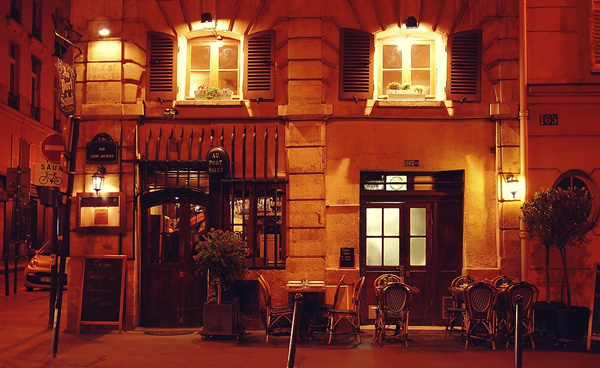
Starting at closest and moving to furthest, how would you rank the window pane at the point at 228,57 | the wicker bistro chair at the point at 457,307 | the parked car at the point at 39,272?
the wicker bistro chair at the point at 457,307, the window pane at the point at 228,57, the parked car at the point at 39,272

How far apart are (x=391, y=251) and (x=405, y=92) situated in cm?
309

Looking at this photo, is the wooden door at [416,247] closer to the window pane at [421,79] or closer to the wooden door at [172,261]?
the window pane at [421,79]

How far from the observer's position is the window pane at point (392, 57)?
12.9m

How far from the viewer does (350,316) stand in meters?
11.5

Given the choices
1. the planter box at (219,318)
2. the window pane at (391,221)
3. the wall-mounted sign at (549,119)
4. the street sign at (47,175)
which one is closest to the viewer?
the street sign at (47,175)

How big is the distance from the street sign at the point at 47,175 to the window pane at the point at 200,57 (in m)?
3.39

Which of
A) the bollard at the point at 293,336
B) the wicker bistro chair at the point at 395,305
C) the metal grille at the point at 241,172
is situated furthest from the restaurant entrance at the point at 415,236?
the bollard at the point at 293,336

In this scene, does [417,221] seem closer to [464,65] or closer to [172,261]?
[464,65]

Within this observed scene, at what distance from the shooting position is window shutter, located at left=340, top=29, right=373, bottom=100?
1261 centimetres

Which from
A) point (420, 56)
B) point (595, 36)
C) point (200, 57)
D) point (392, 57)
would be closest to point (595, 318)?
point (595, 36)

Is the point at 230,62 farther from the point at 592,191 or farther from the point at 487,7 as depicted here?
the point at 592,191

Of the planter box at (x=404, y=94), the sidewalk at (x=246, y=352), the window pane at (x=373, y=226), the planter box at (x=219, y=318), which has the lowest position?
the sidewalk at (x=246, y=352)

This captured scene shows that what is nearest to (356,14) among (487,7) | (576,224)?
(487,7)

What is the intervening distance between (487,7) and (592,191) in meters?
4.03
